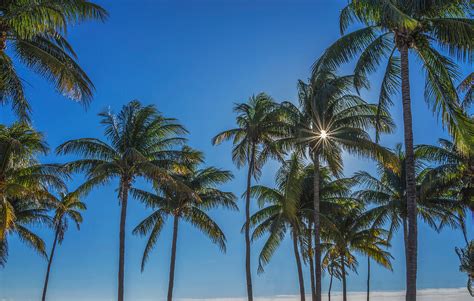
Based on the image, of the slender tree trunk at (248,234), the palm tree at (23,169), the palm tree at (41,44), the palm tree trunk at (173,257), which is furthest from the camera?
the palm tree trunk at (173,257)

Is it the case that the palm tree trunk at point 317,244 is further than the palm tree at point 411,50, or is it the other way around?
the palm tree trunk at point 317,244

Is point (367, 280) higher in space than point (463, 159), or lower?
lower

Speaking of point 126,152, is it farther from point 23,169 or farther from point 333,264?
point 333,264

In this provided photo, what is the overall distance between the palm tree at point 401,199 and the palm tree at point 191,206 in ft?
27.8

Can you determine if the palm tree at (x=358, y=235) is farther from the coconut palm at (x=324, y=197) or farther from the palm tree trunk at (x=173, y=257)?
the palm tree trunk at (x=173, y=257)

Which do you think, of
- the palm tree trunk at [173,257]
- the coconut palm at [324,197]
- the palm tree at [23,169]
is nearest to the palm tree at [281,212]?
the coconut palm at [324,197]

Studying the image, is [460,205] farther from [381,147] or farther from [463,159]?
[381,147]

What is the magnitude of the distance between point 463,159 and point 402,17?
51.3 ft

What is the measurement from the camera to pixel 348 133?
2259 cm

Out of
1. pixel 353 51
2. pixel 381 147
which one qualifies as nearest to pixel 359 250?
pixel 381 147

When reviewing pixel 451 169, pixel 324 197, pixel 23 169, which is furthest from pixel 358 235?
pixel 23 169

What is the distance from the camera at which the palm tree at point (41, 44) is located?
1254cm

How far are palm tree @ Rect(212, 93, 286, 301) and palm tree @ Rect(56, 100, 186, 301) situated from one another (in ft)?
11.0

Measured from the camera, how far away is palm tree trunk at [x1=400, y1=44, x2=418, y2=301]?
48.0 feet
